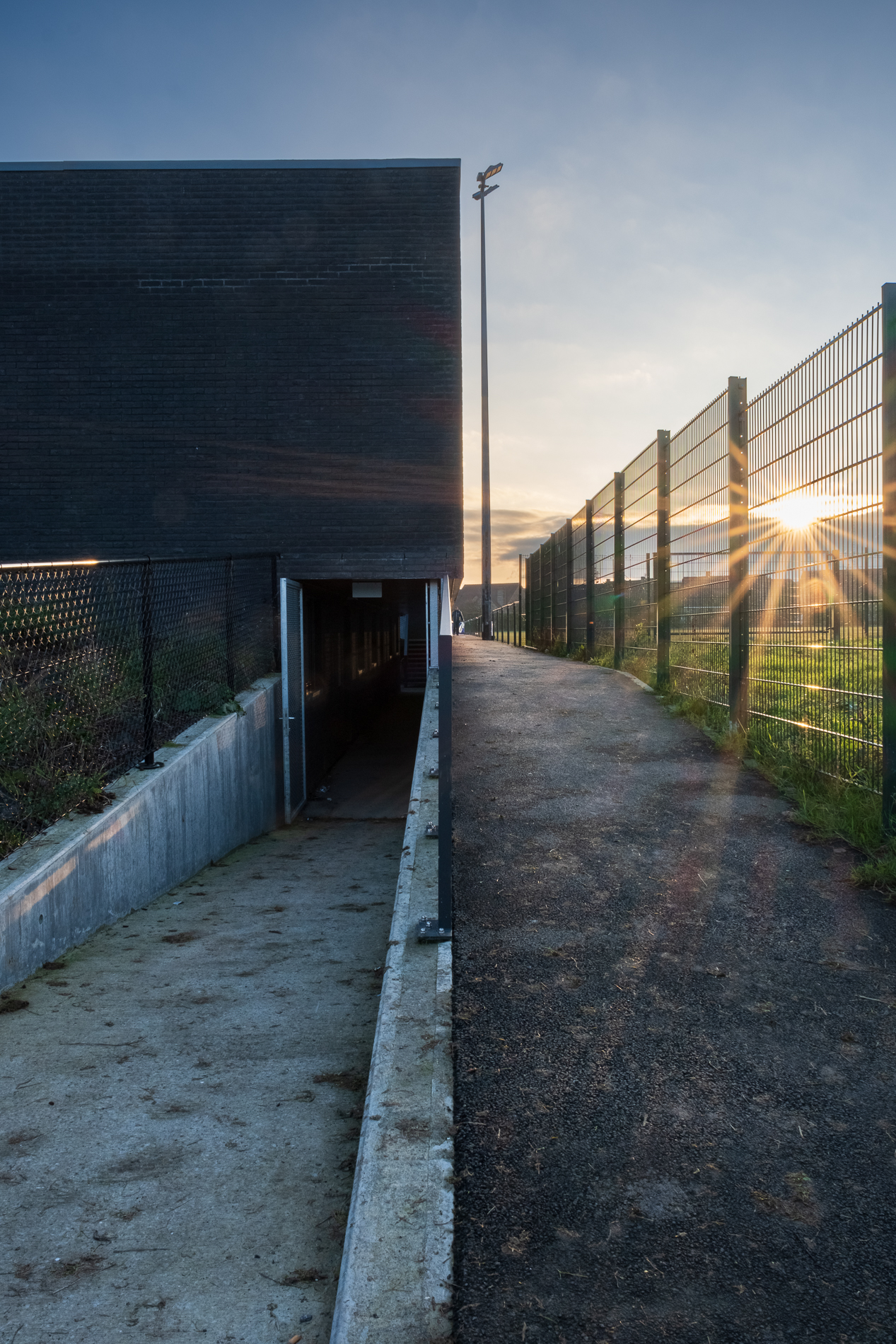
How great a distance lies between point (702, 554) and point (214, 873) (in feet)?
16.8

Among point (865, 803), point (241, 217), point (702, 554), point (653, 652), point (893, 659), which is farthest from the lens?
point (241, 217)

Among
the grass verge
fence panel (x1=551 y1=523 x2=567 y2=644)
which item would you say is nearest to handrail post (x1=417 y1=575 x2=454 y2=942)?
the grass verge

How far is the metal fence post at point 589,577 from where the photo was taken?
13992mm

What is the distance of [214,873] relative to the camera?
8234 mm

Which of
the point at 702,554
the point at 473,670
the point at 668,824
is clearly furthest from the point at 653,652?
the point at 668,824

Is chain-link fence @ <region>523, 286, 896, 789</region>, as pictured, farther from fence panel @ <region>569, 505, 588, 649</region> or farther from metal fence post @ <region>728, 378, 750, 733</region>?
fence panel @ <region>569, 505, 588, 649</region>

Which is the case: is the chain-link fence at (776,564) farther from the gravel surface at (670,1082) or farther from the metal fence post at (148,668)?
the metal fence post at (148,668)

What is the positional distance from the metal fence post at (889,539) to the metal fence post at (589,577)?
30.1 ft

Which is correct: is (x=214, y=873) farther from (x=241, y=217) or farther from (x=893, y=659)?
(x=241, y=217)

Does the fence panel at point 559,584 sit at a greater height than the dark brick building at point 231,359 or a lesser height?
lesser

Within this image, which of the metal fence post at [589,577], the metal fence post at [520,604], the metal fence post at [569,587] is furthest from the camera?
the metal fence post at [520,604]

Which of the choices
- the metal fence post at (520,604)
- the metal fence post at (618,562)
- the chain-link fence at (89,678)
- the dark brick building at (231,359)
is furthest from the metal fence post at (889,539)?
the metal fence post at (520,604)

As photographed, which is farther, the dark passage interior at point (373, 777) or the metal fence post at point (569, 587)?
the metal fence post at point (569, 587)

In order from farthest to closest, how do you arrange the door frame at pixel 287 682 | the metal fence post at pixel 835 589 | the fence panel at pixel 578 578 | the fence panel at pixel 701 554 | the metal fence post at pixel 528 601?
the metal fence post at pixel 528 601 < the fence panel at pixel 578 578 < the door frame at pixel 287 682 < the fence panel at pixel 701 554 < the metal fence post at pixel 835 589
